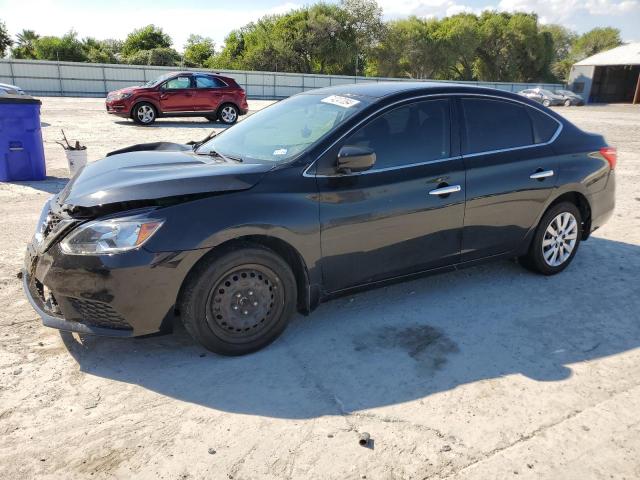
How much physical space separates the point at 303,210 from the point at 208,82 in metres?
15.3

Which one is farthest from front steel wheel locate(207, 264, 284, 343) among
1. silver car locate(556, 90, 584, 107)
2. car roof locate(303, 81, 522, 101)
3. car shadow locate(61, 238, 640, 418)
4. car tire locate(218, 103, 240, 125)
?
silver car locate(556, 90, 584, 107)

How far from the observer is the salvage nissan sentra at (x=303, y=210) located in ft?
10.2

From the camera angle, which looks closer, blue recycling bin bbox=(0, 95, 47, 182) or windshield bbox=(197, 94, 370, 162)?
windshield bbox=(197, 94, 370, 162)

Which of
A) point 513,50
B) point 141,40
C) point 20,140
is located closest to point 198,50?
point 141,40

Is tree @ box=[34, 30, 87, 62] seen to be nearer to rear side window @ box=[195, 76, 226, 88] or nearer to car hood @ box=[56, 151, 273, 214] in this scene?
rear side window @ box=[195, 76, 226, 88]

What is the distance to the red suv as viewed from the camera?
Result: 1636cm

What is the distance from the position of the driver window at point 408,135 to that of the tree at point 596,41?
10172 centimetres

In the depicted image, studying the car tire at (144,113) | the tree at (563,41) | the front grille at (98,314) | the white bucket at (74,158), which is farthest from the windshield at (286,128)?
the tree at (563,41)

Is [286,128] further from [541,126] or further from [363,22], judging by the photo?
[363,22]

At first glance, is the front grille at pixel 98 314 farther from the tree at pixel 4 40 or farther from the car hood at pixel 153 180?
the tree at pixel 4 40

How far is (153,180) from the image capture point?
3.25 meters

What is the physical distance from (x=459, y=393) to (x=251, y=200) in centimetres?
170

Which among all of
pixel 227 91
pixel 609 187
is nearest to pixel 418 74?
pixel 227 91

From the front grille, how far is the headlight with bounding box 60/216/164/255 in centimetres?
30
